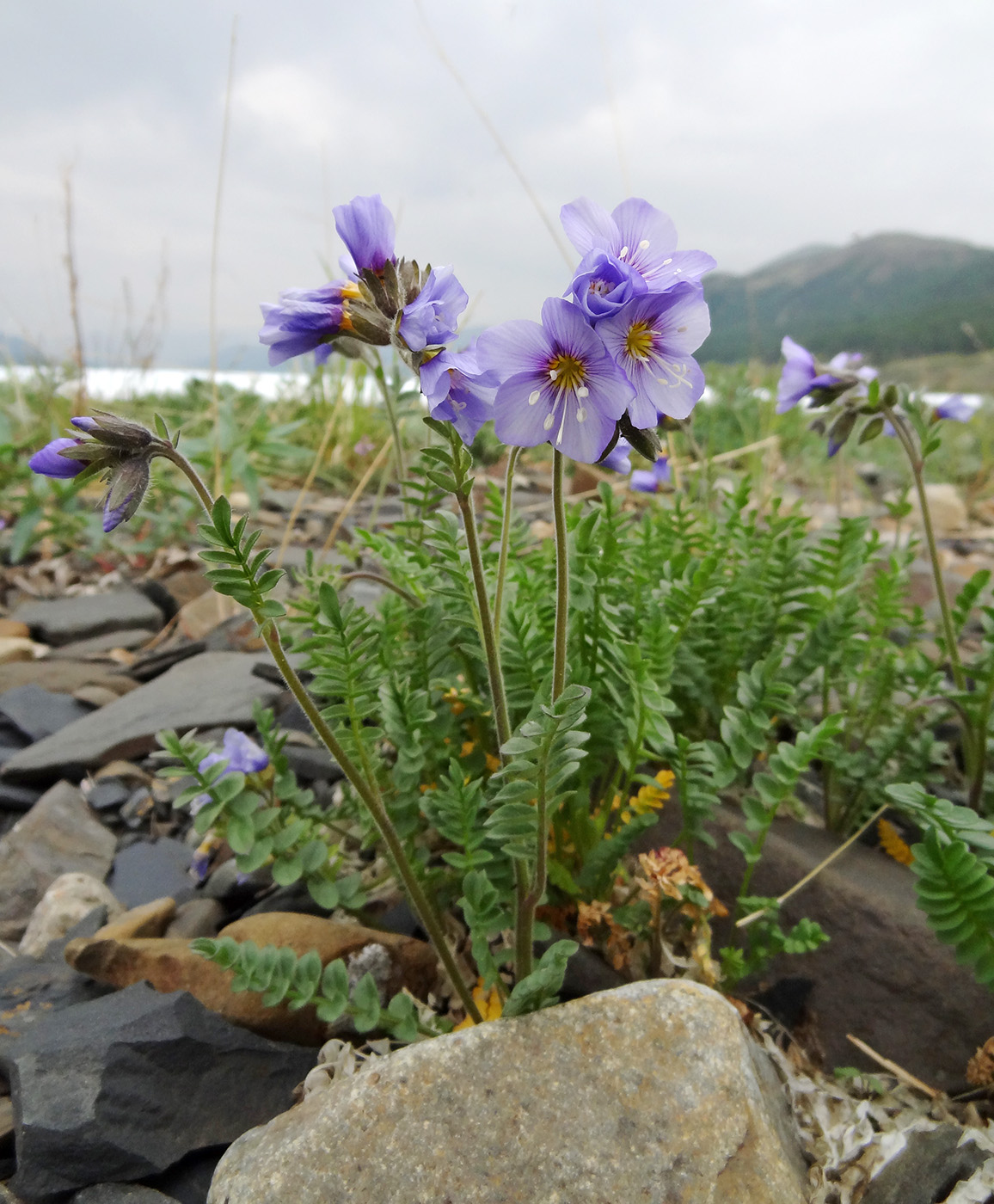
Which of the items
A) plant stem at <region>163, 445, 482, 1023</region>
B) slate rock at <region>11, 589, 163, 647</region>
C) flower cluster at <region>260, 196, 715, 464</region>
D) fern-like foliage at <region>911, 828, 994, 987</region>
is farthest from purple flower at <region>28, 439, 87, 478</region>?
slate rock at <region>11, 589, 163, 647</region>

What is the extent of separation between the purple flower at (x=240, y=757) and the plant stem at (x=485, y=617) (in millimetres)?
733

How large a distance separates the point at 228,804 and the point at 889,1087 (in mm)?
1360

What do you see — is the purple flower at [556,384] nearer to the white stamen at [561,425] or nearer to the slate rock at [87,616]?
the white stamen at [561,425]

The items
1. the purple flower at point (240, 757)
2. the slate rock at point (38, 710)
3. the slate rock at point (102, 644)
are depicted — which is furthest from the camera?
the slate rock at point (102, 644)

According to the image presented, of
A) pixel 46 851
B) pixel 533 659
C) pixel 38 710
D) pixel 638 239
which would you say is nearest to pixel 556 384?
pixel 638 239

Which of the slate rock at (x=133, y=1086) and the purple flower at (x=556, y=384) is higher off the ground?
the purple flower at (x=556, y=384)

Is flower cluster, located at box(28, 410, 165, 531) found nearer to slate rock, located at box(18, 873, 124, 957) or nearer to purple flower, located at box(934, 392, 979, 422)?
slate rock, located at box(18, 873, 124, 957)

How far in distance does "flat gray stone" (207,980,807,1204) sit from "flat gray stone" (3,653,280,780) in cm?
145

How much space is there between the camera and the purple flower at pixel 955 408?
2611mm

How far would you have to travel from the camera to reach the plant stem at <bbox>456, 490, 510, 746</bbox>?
121cm

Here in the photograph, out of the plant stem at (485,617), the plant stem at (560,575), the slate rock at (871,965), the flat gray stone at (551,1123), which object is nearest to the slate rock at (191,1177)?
the flat gray stone at (551,1123)

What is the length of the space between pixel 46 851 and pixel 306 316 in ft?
5.45

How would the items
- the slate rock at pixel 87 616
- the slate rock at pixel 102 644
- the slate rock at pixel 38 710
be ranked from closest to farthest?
the slate rock at pixel 38 710 < the slate rock at pixel 102 644 < the slate rock at pixel 87 616

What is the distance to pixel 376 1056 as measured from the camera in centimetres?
136
